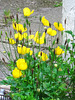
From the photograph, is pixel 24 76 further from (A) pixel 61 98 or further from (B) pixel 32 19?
(B) pixel 32 19

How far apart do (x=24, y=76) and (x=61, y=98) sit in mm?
320

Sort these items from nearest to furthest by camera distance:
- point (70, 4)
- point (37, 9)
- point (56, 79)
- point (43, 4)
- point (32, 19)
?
1. point (56, 79)
2. point (70, 4)
3. point (32, 19)
4. point (37, 9)
5. point (43, 4)

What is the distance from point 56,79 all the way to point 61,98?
0.56ft

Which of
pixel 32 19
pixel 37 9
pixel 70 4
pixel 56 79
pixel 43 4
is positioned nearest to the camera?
pixel 56 79

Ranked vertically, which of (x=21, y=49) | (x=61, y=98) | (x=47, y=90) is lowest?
(x=61, y=98)

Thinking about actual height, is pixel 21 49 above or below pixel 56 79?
above

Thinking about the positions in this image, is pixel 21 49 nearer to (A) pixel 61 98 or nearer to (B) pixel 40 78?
(B) pixel 40 78

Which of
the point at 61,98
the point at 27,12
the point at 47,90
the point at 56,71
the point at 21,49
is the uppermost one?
the point at 27,12

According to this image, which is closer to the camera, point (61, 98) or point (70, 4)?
point (61, 98)

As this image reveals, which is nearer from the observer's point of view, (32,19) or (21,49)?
(21,49)

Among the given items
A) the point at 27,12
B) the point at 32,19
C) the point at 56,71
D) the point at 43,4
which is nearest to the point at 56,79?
the point at 56,71

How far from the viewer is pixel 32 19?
3883 mm

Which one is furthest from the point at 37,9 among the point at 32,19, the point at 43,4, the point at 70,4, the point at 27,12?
the point at 27,12

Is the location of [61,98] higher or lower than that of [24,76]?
lower
